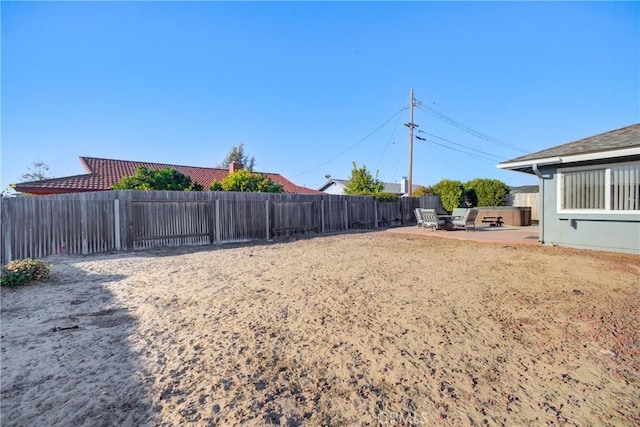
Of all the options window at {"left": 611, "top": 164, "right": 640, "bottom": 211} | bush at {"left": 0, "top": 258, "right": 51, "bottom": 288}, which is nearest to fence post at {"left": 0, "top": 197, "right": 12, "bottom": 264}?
bush at {"left": 0, "top": 258, "right": 51, "bottom": 288}

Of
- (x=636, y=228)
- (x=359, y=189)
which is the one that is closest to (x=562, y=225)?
(x=636, y=228)

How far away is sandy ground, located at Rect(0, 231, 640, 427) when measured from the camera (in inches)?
77.3

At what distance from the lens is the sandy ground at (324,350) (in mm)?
1964

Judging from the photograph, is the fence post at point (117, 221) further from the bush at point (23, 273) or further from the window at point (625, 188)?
the window at point (625, 188)

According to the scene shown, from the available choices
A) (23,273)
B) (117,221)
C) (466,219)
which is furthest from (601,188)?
(117,221)

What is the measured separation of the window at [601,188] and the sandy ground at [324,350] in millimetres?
2971

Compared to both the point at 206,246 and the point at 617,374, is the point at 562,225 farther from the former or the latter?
the point at 206,246

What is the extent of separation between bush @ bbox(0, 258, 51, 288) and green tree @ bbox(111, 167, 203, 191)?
8413 millimetres

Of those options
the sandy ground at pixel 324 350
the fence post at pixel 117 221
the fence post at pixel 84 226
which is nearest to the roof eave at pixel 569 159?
the sandy ground at pixel 324 350

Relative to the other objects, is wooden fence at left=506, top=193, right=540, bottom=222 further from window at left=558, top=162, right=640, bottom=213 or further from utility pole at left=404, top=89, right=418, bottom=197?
window at left=558, top=162, right=640, bottom=213

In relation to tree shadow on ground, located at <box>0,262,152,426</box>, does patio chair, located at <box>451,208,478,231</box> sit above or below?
above

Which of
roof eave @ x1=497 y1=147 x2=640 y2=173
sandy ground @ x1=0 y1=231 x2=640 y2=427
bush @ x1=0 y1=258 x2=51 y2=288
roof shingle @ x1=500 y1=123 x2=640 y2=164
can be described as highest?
roof shingle @ x1=500 y1=123 x2=640 y2=164

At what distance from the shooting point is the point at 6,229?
272 inches

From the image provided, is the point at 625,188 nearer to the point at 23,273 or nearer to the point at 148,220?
the point at 23,273
